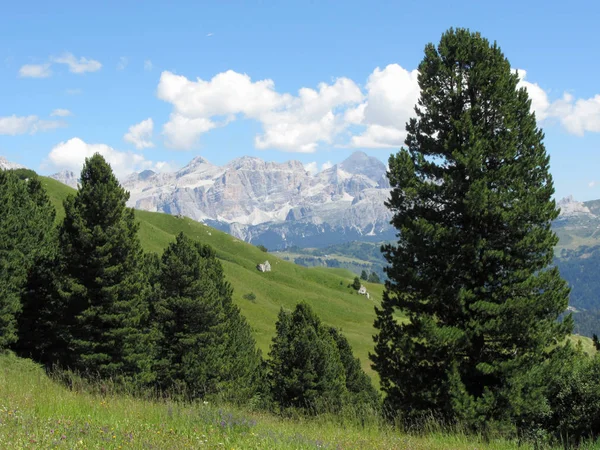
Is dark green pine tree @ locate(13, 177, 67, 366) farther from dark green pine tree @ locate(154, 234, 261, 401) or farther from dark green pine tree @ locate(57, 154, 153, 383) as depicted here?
dark green pine tree @ locate(154, 234, 261, 401)

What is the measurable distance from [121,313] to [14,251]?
12.1 m

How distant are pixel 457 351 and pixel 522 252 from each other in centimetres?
486

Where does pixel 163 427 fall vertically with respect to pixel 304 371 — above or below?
above

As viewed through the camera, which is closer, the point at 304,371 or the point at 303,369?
the point at 304,371

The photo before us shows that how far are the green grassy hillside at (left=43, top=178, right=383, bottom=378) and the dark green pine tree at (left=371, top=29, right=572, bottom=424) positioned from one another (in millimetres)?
71034

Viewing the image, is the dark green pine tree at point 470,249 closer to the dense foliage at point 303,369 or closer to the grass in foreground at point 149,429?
the grass in foreground at point 149,429

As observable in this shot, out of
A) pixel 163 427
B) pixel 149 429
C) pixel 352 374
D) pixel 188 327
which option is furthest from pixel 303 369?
pixel 149 429

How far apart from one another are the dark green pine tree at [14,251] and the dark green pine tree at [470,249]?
95.0 ft

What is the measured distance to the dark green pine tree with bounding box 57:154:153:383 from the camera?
33.2 m

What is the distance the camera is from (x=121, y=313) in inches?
1316

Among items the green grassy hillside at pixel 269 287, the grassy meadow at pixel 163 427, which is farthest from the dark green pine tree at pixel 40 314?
the green grassy hillside at pixel 269 287

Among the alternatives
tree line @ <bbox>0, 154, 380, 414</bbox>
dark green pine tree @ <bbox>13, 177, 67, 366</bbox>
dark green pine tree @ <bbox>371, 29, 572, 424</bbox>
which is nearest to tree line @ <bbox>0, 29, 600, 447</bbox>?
dark green pine tree @ <bbox>371, 29, 572, 424</bbox>

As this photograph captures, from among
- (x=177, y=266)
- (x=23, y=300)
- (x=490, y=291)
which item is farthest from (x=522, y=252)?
(x=23, y=300)

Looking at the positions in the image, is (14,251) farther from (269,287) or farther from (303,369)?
(269,287)
